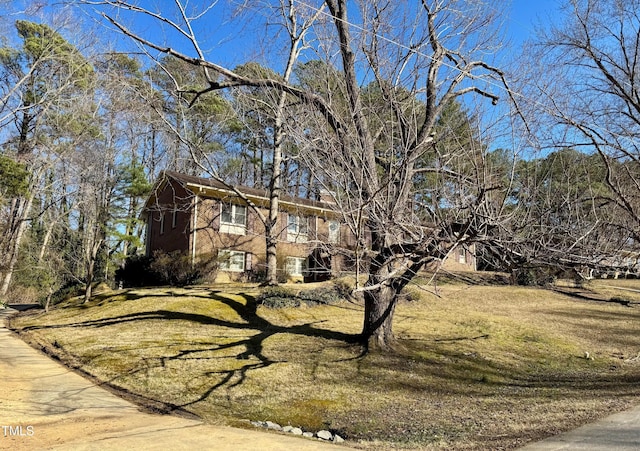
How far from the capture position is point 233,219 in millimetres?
23203

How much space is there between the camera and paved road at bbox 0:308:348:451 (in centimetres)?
486

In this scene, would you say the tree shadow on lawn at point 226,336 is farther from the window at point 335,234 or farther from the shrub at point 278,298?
the window at point 335,234

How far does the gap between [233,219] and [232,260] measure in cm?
204

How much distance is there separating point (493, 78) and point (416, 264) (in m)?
4.70

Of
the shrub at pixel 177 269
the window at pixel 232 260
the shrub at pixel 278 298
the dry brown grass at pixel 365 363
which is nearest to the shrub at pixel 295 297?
the shrub at pixel 278 298

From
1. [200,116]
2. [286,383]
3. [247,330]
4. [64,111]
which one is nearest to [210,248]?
[200,116]

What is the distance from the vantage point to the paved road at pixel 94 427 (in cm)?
486

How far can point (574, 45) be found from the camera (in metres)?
15.0

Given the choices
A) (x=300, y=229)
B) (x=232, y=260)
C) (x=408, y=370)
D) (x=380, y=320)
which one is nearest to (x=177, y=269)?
(x=232, y=260)

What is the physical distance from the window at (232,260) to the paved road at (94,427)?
13.8 meters

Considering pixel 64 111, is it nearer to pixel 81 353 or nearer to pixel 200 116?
pixel 200 116

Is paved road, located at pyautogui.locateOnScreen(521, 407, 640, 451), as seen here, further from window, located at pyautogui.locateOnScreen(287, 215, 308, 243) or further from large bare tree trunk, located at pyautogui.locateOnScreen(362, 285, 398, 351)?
window, located at pyautogui.locateOnScreen(287, 215, 308, 243)

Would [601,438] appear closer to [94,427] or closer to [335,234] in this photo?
[335,234]

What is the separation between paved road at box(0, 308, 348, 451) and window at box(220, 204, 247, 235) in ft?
49.6
